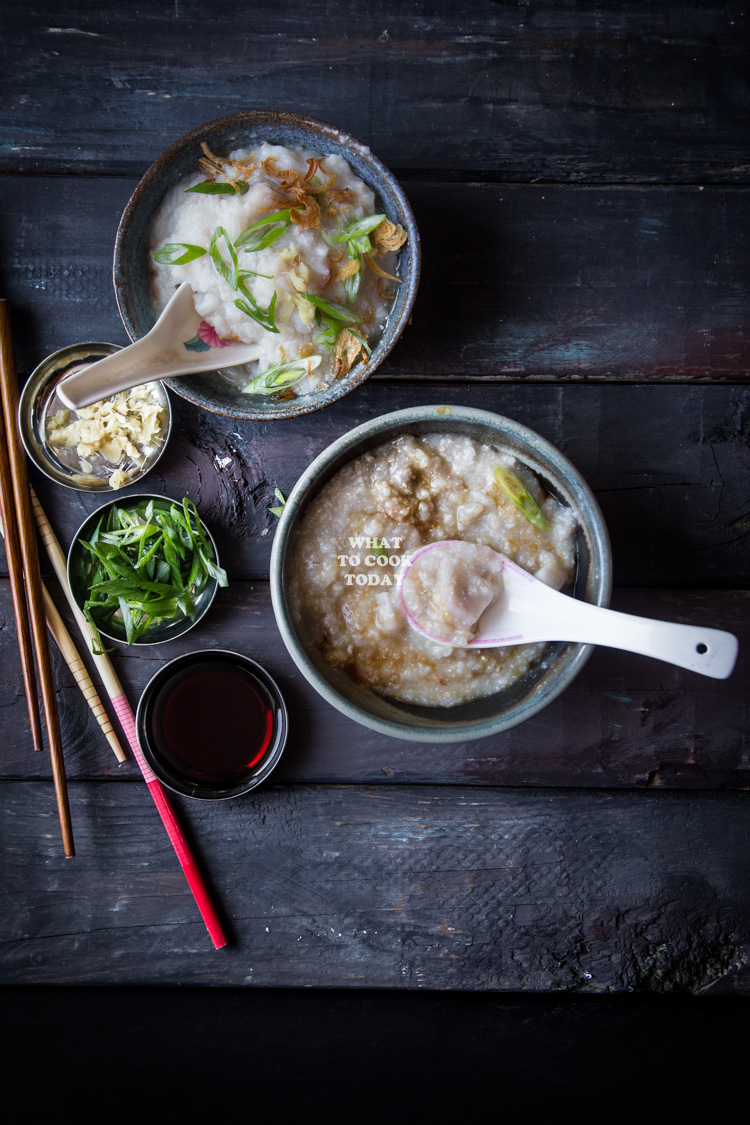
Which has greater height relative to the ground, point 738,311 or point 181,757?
point 738,311

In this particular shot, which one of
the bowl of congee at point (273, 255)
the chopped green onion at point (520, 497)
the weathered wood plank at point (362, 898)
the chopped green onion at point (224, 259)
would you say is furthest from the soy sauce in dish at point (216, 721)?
the chopped green onion at point (224, 259)

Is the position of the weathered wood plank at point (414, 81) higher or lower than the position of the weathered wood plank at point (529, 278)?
higher

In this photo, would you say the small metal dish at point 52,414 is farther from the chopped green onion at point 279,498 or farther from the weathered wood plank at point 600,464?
the chopped green onion at point 279,498

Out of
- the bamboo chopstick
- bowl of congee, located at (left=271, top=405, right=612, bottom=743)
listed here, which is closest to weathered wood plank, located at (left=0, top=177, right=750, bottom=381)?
bowl of congee, located at (left=271, top=405, right=612, bottom=743)

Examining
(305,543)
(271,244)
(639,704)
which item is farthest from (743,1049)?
(271,244)

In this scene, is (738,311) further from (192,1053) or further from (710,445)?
(192,1053)

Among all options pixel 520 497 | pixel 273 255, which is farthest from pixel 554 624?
pixel 273 255

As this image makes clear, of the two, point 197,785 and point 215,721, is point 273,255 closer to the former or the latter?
point 215,721

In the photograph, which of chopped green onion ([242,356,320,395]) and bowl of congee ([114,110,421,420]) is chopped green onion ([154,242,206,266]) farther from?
chopped green onion ([242,356,320,395])
